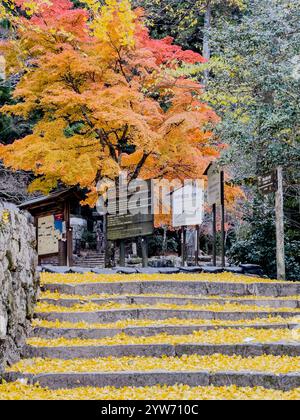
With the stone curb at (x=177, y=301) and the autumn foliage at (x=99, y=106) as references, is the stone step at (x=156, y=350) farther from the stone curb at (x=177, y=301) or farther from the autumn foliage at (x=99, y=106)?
the autumn foliage at (x=99, y=106)

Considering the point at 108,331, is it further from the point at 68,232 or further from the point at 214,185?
the point at 68,232

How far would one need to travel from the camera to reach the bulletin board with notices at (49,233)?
606 inches

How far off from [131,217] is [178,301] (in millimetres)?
4459

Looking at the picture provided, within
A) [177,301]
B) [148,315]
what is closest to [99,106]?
[177,301]

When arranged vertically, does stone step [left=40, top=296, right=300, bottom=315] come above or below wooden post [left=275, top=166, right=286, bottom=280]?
below

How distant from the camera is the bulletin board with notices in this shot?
15396 mm

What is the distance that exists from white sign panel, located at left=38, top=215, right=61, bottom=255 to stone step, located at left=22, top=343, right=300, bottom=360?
8.83 meters

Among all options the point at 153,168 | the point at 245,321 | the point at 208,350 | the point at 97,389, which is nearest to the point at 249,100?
the point at 153,168

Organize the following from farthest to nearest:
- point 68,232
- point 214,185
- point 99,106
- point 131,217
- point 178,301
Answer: point 68,232
point 214,185
point 99,106
point 131,217
point 178,301

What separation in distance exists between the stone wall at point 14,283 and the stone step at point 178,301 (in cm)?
55

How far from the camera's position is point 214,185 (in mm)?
13328

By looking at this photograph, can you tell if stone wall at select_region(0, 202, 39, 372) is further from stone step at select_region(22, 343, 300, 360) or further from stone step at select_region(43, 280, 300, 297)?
stone step at select_region(43, 280, 300, 297)

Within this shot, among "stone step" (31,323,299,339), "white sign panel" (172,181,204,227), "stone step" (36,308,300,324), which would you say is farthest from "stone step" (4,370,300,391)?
"white sign panel" (172,181,204,227)
